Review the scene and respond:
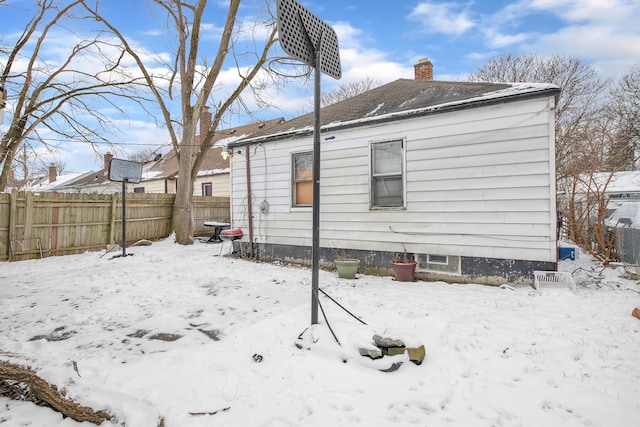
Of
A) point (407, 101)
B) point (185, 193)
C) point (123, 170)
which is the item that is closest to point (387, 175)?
point (407, 101)

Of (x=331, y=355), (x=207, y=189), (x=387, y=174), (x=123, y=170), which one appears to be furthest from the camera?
(x=207, y=189)

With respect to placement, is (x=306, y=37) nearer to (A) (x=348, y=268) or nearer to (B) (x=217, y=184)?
(A) (x=348, y=268)

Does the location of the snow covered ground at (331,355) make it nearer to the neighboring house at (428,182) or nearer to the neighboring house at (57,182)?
the neighboring house at (428,182)

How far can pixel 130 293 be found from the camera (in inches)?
214

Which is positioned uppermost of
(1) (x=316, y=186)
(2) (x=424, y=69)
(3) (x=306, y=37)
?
(2) (x=424, y=69)

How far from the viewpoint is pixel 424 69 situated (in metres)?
10.6

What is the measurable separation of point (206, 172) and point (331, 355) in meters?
19.3

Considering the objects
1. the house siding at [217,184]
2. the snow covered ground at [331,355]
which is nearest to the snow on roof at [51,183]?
the house siding at [217,184]

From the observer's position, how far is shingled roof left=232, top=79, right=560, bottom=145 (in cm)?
541

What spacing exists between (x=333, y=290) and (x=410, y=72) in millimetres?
17843

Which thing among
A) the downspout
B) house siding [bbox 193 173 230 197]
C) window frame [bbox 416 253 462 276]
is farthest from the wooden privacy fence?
window frame [bbox 416 253 462 276]

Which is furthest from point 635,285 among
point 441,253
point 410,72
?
point 410,72

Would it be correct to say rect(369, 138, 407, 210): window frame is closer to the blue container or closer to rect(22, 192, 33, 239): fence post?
the blue container

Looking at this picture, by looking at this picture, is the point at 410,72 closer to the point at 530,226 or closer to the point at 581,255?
the point at 581,255
